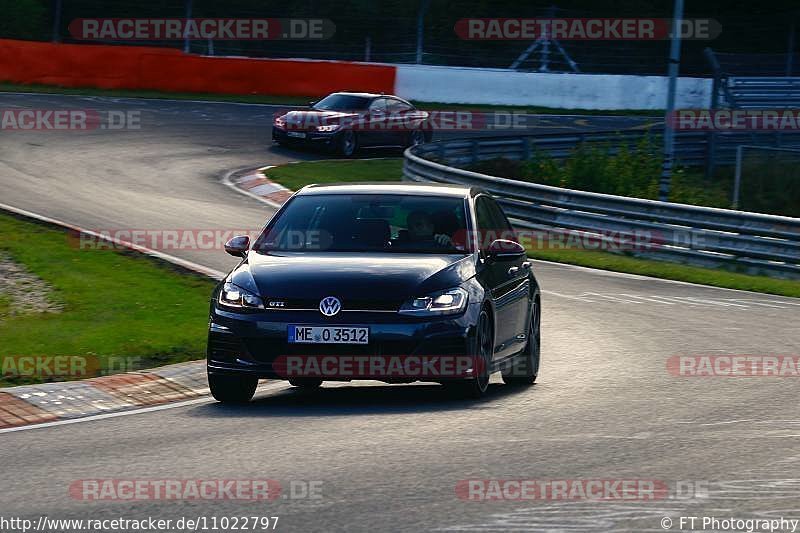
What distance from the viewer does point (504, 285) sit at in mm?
10688

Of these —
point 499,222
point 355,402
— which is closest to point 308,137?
point 499,222

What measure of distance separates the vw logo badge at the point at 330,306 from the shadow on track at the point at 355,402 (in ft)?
2.07

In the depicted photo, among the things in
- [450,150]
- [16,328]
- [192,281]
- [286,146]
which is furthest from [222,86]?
[16,328]

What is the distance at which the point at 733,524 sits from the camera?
6.18m

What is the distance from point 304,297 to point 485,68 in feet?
116

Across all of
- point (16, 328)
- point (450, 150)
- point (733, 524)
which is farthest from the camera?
point (450, 150)

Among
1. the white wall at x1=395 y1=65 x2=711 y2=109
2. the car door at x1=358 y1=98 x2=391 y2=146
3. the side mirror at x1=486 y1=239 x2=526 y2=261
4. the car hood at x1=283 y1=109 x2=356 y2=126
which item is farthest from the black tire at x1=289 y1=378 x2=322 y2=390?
the white wall at x1=395 y1=65 x2=711 y2=109

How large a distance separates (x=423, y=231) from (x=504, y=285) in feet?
2.39

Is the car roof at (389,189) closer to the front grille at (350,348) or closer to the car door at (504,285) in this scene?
the car door at (504,285)

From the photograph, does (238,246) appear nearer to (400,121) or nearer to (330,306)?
(330,306)

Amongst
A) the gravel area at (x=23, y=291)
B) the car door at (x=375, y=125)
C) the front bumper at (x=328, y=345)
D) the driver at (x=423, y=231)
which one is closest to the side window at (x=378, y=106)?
the car door at (x=375, y=125)

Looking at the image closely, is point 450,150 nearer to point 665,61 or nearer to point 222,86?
point 222,86

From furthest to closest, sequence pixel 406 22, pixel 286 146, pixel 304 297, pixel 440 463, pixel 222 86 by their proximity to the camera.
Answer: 1. pixel 406 22
2. pixel 222 86
3. pixel 286 146
4. pixel 304 297
5. pixel 440 463

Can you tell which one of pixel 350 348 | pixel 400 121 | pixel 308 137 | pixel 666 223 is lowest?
pixel 666 223
